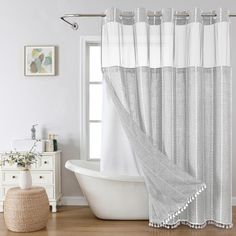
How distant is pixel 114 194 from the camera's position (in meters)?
3.70

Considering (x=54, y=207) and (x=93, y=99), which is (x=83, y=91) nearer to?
(x=93, y=99)

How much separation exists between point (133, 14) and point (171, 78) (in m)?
0.77

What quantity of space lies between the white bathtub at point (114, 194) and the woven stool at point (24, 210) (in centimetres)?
49

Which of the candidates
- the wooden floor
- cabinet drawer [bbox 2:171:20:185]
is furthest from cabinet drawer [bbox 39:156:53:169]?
the wooden floor

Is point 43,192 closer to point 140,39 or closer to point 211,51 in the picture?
point 140,39

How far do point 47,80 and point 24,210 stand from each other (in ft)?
5.99

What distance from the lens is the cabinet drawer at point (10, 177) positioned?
420cm

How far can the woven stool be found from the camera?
3.46 metres

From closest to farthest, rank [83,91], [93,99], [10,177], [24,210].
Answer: [24,210] → [10,177] → [83,91] → [93,99]

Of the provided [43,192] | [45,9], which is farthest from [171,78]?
[45,9]

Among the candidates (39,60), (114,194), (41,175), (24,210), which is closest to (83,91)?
(39,60)

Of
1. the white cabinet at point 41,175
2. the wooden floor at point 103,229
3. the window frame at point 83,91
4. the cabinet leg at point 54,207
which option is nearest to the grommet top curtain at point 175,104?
the wooden floor at point 103,229

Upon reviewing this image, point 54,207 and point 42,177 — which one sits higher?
point 42,177

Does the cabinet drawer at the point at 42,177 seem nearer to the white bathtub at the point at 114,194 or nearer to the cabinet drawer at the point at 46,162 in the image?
the cabinet drawer at the point at 46,162
